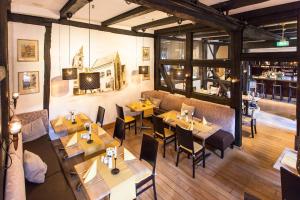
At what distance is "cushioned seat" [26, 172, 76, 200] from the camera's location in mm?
2764

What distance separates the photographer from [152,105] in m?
6.75

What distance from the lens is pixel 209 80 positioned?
7.13 meters

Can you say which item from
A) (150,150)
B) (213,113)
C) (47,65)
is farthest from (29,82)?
(213,113)

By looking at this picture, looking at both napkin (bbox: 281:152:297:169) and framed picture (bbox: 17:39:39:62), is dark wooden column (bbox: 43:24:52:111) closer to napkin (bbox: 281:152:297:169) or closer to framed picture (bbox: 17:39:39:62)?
framed picture (bbox: 17:39:39:62)

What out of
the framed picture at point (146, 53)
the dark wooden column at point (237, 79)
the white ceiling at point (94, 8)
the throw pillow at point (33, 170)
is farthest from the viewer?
the framed picture at point (146, 53)

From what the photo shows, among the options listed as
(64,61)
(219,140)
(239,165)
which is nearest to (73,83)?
(64,61)

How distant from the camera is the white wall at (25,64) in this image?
179 inches

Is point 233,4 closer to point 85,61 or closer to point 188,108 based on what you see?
point 188,108

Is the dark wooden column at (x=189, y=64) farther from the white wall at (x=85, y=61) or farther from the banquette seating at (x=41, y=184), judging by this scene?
the banquette seating at (x=41, y=184)

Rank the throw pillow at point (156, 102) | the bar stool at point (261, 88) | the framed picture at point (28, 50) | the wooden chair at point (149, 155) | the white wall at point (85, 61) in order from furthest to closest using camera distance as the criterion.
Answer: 1. the bar stool at point (261, 88)
2. the throw pillow at point (156, 102)
3. the white wall at point (85, 61)
4. the framed picture at point (28, 50)
5. the wooden chair at point (149, 155)

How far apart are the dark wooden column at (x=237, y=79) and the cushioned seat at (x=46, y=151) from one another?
449cm

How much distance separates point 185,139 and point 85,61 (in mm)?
3820

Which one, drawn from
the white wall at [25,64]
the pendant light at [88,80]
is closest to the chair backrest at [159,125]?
the pendant light at [88,80]

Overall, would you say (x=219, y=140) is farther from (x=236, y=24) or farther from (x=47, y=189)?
(x=47, y=189)
